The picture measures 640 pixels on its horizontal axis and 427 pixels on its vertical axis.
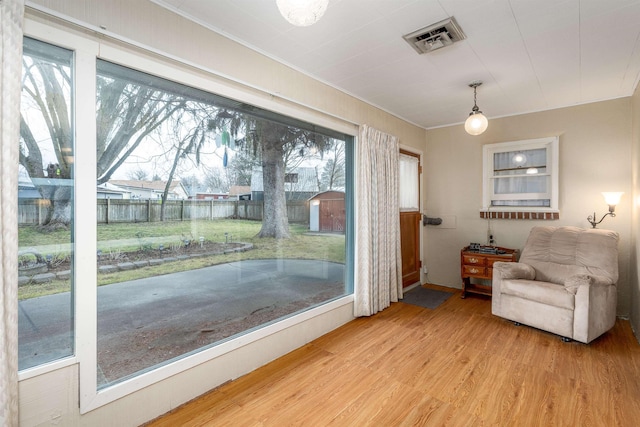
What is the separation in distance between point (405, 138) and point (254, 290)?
3106mm

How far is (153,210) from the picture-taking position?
1983mm

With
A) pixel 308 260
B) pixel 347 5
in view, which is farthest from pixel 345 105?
pixel 308 260

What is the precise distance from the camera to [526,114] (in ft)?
13.3

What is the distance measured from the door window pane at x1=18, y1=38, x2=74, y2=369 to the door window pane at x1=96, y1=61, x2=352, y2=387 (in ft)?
0.50

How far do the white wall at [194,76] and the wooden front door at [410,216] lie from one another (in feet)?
5.71

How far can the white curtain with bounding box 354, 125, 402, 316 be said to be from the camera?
3389 millimetres

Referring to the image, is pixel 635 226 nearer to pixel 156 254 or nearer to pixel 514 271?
pixel 514 271

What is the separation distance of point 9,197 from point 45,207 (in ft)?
0.64

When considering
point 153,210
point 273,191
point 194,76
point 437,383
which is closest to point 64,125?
point 153,210

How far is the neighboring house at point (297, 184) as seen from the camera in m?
2.58

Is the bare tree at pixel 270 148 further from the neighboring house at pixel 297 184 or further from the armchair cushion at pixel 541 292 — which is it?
the armchair cushion at pixel 541 292

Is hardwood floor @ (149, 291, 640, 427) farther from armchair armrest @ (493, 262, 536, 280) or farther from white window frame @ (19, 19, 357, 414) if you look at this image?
armchair armrest @ (493, 262, 536, 280)

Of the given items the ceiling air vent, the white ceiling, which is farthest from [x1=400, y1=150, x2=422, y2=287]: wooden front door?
the ceiling air vent

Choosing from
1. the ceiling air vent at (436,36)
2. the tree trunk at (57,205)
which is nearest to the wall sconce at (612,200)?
the ceiling air vent at (436,36)
